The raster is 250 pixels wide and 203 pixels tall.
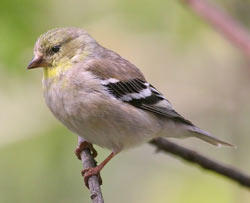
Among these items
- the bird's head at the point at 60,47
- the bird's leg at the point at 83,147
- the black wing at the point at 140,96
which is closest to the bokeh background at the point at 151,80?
the bird's head at the point at 60,47

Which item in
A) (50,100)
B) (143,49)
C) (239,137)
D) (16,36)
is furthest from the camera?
(143,49)

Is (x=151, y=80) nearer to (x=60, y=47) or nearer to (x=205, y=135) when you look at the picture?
(x=205, y=135)

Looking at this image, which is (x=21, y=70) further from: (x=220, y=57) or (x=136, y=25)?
(x=220, y=57)

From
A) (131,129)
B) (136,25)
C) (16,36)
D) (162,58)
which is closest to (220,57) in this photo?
(162,58)

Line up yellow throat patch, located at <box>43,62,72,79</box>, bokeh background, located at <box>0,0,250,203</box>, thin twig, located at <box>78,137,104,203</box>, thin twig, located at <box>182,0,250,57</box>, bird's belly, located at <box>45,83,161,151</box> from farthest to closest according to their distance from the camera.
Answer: bokeh background, located at <box>0,0,250,203</box> → yellow throat patch, located at <box>43,62,72,79</box> → bird's belly, located at <box>45,83,161,151</box> → thin twig, located at <box>182,0,250,57</box> → thin twig, located at <box>78,137,104,203</box>

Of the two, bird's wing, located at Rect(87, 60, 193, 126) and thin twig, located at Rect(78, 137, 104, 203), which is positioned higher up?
bird's wing, located at Rect(87, 60, 193, 126)

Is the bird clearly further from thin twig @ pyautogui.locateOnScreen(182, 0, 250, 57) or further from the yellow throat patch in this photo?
thin twig @ pyautogui.locateOnScreen(182, 0, 250, 57)

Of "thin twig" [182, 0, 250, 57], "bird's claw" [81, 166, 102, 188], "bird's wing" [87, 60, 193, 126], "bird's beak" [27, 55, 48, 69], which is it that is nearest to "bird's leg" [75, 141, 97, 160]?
"bird's claw" [81, 166, 102, 188]

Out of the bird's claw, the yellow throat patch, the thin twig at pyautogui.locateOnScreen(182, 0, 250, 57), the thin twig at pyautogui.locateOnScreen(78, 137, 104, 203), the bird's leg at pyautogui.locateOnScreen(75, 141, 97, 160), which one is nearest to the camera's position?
the thin twig at pyautogui.locateOnScreen(78, 137, 104, 203)
